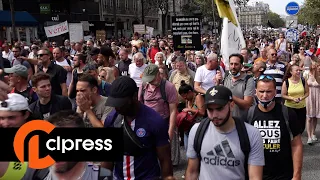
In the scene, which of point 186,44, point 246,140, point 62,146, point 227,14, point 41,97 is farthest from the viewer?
point 186,44

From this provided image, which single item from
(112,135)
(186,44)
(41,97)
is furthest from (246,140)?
(186,44)

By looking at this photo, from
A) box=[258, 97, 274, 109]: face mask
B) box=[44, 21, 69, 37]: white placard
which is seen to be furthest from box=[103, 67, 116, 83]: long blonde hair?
box=[44, 21, 69, 37]: white placard

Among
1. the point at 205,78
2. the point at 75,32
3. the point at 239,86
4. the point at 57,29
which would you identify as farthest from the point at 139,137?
the point at 75,32

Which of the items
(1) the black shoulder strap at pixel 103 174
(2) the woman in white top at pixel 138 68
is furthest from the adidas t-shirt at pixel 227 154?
(2) the woman in white top at pixel 138 68

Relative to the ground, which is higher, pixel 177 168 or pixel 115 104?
pixel 115 104

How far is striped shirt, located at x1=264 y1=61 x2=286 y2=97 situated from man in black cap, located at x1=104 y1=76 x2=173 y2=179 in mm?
4279

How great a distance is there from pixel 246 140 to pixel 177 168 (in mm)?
3849

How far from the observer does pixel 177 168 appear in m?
6.99

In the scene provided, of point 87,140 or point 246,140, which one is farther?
point 246,140

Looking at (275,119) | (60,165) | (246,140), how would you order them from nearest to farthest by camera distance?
(60,165) → (246,140) → (275,119)

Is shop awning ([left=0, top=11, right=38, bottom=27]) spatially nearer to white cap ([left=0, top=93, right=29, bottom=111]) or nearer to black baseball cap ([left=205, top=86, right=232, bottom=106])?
white cap ([left=0, top=93, right=29, bottom=111])

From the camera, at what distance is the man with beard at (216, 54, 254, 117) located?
540cm

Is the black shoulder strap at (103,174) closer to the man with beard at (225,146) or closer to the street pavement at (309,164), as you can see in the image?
the man with beard at (225,146)

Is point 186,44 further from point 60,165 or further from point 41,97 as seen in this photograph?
point 60,165
